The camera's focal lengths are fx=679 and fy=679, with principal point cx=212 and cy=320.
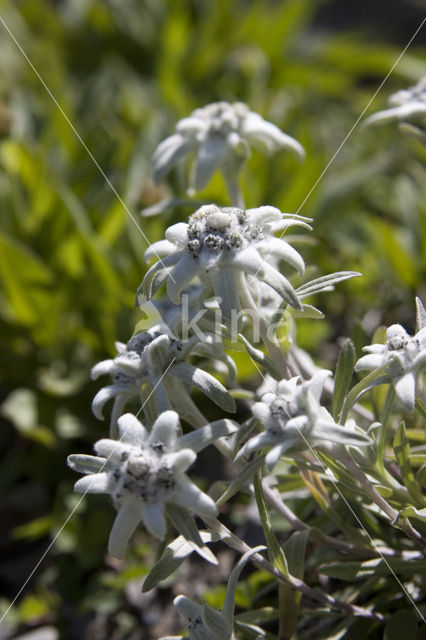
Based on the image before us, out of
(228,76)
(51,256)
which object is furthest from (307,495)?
(228,76)

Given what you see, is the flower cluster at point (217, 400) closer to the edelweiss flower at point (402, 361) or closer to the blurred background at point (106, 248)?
the edelweiss flower at point (402, 361)

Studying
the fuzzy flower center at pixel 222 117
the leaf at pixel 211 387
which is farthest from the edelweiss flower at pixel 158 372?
the fuzzy flower center at pixel 222 117

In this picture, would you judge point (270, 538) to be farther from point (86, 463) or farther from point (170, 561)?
point (86, 463)

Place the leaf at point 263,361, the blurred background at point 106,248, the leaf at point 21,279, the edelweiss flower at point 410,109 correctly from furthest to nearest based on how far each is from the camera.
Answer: the leaf at point 21,279
the blurred background at point 106,248
the edelweiss flower at point 410,109
the leaf at point 263,361

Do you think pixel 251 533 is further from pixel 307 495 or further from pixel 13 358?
pixel 13 358

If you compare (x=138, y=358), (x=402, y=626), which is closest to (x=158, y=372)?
(x=138, y=358)
